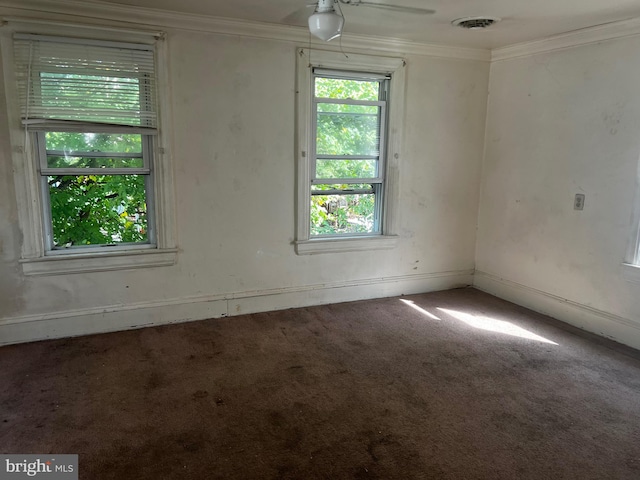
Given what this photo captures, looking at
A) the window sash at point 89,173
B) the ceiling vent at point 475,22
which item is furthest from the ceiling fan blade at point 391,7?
the window sash at point 89,173

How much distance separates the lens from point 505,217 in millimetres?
4652

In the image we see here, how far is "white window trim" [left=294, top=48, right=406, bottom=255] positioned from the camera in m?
4.01

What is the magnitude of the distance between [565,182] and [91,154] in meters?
3.93

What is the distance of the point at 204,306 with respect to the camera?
3984mm

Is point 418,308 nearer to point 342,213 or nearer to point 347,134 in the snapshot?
point 342,213

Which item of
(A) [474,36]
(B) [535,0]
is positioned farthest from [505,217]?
(B) [535,0]

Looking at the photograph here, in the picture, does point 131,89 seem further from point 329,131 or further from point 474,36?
point 474,36

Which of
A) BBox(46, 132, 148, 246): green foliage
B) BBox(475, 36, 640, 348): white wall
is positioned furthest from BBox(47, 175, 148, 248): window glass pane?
BBox(475, 36, 640, 348): white wall

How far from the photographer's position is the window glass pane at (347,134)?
4.23 metres

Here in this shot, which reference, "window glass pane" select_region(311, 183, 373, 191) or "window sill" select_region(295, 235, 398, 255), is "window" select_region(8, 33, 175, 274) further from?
"window glass pane" select_region(311, 183, 373, 191)

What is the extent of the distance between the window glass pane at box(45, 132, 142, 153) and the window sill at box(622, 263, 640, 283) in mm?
3926

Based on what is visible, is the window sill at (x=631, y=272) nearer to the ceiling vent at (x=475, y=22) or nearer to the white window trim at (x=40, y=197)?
the ceiling vent at (x=475, y=22)

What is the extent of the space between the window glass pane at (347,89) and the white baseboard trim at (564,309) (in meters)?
2.26

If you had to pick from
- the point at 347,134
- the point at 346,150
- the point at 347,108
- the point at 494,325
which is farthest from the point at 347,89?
the point at 494,325
